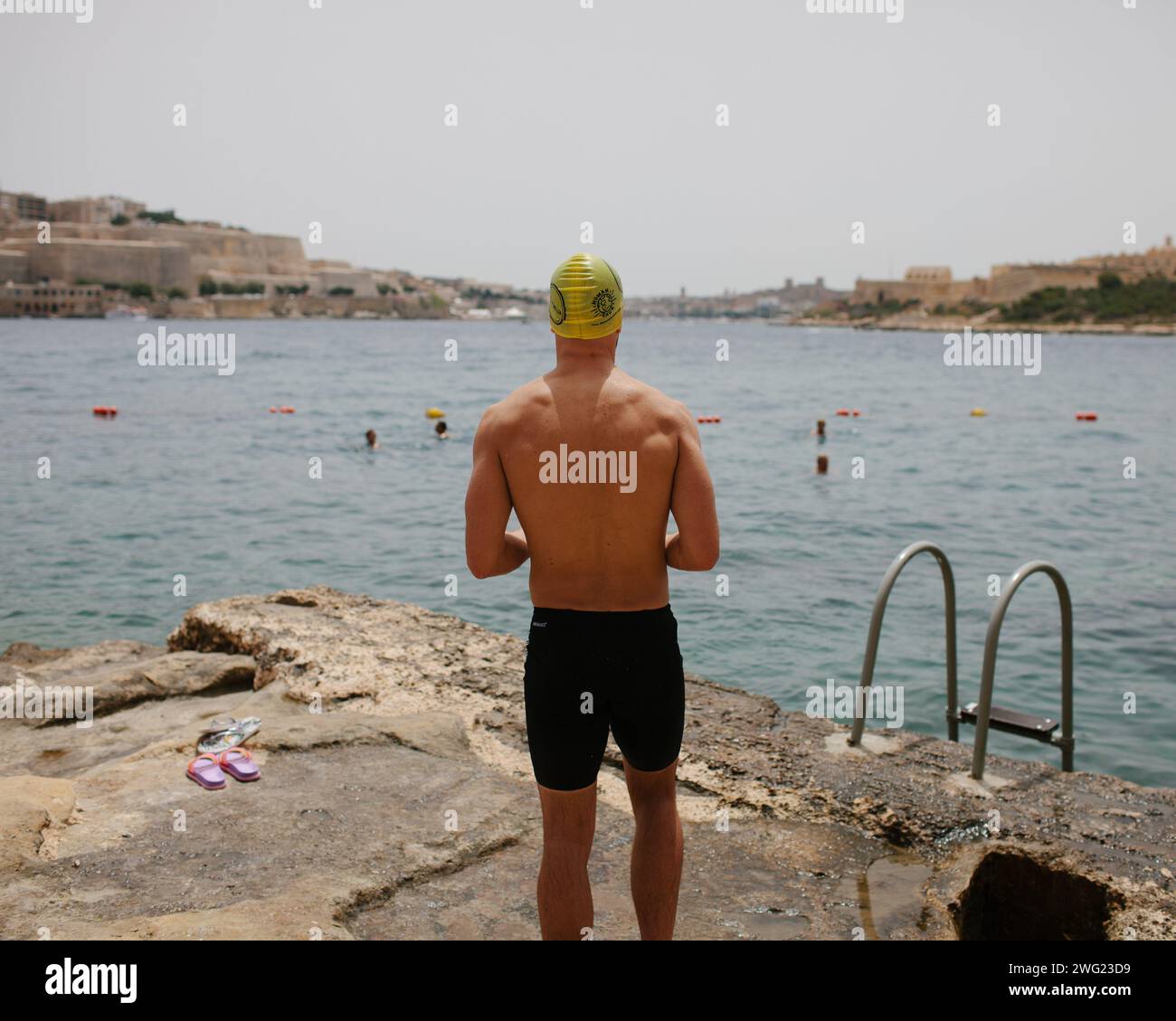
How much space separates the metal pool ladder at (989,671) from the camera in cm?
518

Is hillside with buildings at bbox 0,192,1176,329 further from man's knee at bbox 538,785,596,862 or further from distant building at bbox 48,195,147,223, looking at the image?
man's knee at bbox 538,785,596,862

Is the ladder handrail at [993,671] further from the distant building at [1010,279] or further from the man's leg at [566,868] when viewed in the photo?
the distant building at [1010,279]

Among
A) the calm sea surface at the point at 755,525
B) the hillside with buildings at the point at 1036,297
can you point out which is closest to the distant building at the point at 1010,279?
the hillside with buildings at the point at 1036,297

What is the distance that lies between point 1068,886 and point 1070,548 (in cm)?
1207

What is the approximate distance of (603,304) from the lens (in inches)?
119

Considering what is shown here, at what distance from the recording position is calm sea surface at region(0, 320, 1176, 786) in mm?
9875

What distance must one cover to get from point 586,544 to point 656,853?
97 centimetres

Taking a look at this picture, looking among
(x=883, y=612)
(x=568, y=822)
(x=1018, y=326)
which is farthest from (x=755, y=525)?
(x=1018, y=326)

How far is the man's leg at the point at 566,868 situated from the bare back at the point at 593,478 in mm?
584

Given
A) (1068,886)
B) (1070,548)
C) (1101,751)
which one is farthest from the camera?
(1070,548)

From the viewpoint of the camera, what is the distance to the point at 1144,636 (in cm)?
1051

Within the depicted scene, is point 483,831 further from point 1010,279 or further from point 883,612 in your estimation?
point 1010,279

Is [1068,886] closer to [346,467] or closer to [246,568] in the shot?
[246,568]
